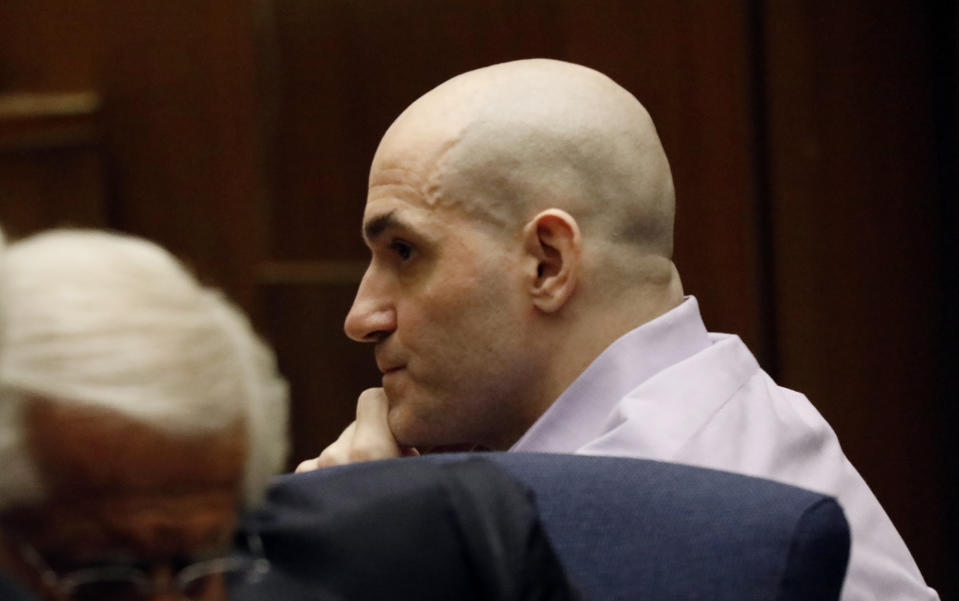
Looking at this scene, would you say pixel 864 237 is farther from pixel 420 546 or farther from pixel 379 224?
pixel 420 546

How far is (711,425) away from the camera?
149 cm

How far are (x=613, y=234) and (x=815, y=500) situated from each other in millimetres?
597

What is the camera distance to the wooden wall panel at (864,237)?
2732mm

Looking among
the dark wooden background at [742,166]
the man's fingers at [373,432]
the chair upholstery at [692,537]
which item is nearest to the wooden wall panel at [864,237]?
the dark wooden background at [742,166]

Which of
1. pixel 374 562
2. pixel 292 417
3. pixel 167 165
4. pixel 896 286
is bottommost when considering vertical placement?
pixel 292 417

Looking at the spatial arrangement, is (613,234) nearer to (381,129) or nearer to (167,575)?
(167,575)

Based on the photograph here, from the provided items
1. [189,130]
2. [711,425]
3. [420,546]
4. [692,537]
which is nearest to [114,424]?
[420,546]

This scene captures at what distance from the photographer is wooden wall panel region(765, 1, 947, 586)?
2.73 m

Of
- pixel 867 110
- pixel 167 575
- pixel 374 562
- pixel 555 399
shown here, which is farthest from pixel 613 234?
pixel 867 110

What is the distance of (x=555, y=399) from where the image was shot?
1.65 m

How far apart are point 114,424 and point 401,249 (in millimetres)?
929

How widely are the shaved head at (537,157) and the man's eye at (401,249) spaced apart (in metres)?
0.07

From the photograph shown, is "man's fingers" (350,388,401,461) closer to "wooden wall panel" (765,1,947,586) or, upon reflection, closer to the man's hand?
the man's hand

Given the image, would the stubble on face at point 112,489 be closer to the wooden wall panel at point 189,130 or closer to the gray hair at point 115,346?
the gray hair at point 115,346
